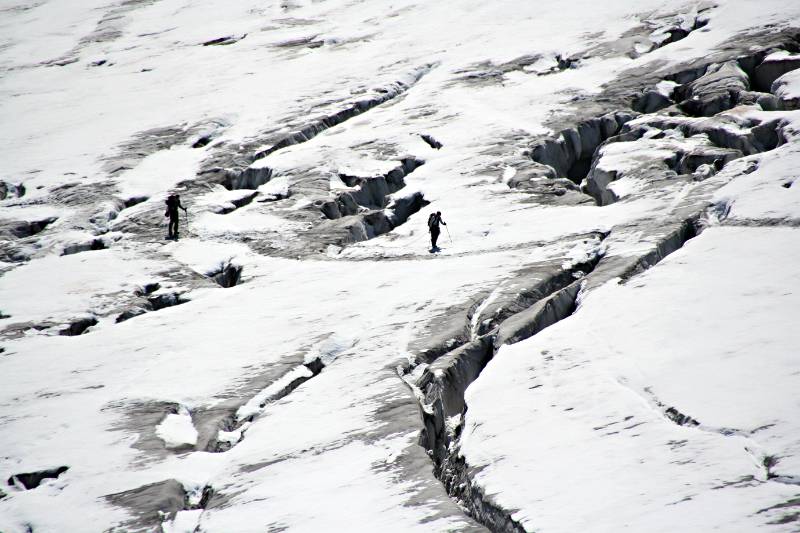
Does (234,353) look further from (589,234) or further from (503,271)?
(589,234)

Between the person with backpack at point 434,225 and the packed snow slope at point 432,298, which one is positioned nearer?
the packed snow slope at point 432,298

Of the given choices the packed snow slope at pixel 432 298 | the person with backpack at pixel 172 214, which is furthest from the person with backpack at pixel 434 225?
the person with backpack at pixel 172 214

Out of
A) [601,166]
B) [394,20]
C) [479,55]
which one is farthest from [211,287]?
[394,20]

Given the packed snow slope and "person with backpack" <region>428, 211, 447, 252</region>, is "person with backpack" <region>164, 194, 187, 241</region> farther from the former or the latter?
"person with backpack" <region>428, 211, 447, 252</region>

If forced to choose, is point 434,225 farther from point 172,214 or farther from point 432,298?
point 172,214

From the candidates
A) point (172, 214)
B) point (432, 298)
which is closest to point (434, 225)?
point (432, 298)

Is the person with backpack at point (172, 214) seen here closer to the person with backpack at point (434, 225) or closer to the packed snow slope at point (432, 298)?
the packed snow slope at point (432, 298)

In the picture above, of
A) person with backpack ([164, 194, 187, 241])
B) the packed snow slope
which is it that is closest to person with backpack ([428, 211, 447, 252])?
the packed snow slope

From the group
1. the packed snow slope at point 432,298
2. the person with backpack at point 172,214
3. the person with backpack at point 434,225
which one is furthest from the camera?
the person with backpack at point 172,214
